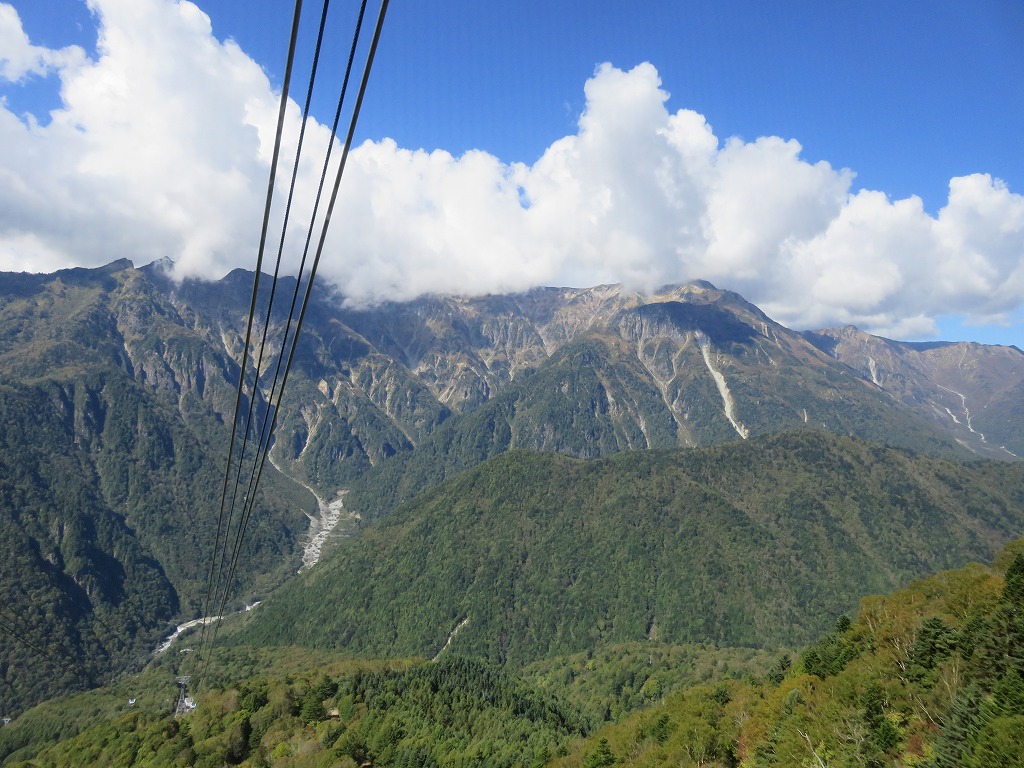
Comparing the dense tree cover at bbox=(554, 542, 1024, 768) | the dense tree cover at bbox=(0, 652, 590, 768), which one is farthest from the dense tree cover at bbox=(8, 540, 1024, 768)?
the dense tree cover at bbox=(0, 652, 590, 768)

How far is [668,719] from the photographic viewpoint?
91.7 meters

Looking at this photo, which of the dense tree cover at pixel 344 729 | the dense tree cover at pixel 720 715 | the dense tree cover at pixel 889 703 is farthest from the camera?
the dense tree cover at pixel 344 729

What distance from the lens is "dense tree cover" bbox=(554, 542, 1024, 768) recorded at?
41938 millimetres

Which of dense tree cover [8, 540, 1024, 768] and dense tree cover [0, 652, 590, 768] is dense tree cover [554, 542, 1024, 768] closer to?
dense tree cover [8, 540, 1024, 768]

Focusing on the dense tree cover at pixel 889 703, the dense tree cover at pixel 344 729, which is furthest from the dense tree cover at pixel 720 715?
the dense tree cover at pixel 344 729

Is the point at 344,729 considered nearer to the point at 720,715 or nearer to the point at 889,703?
the point at 720,715

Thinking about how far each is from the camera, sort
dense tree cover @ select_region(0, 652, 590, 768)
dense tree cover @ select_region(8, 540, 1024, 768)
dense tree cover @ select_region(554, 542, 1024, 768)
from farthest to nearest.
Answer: dense tree cover @ select_region(0, 652, 590, 768) < dense tree cover @ select_region(8, 540, 1024, 768) < dense tree cover @ select_region(554, 542, 1024, 768)

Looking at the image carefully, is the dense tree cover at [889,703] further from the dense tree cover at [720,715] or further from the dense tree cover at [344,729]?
the dense tree cover at [344,729]

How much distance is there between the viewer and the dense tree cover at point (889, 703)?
4194 cm

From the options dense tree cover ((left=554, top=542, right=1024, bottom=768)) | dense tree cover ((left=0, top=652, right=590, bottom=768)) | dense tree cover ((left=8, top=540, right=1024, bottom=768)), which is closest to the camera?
dense tree cover ((left=554, top=542, right=1024, bottom=768))

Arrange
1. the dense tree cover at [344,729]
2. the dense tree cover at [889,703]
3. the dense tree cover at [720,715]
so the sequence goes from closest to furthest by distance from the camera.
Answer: the dense tree cover at [889,703]
the dense tree cover at [720,715]
the dense tree cover at [344,729]

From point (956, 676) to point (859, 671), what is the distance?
17.9 m

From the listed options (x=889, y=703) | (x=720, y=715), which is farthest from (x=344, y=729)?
(x=889, y=703)

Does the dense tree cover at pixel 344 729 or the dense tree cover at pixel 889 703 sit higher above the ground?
the dense tree cover at pixel 889 703
